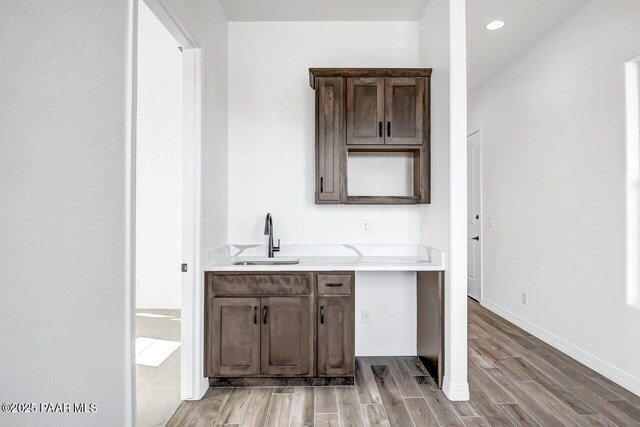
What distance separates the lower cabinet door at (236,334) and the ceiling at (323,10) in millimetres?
2208

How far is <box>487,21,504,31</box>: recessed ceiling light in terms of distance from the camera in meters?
3.18

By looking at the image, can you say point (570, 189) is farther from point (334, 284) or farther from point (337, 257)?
point (334, 284)

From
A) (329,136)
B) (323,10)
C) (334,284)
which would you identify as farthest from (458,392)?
(323,10)

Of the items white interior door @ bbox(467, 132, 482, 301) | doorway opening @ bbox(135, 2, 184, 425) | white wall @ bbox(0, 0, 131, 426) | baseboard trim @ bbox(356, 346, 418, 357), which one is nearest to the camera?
white wall @ bbox(0, 0, 131, 426)

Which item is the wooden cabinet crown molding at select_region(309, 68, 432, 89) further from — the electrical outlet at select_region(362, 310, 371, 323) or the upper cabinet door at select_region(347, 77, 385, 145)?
the electrical outlet at select_region(362, 310, 371, 323)

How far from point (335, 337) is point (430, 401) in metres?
0.71

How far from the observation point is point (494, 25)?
3223mm

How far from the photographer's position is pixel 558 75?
325 cm

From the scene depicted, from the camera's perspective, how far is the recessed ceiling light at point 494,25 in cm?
318

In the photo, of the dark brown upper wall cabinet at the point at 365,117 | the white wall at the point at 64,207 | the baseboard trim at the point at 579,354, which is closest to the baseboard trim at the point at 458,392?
the baseboard trim at the point at 579,354

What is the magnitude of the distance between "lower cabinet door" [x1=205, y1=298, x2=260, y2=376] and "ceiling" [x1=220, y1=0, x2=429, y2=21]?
86.9 inches

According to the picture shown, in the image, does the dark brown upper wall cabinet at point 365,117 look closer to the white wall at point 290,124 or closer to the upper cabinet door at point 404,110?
the upper cabinet door at point 404,110

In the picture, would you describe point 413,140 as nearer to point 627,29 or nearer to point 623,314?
point 627,29

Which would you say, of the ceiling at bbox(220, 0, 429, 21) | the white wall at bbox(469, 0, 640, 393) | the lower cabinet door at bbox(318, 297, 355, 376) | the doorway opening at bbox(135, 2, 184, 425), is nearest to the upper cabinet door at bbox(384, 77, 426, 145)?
the ceiling at bbox(220, 0, 429, 21)
